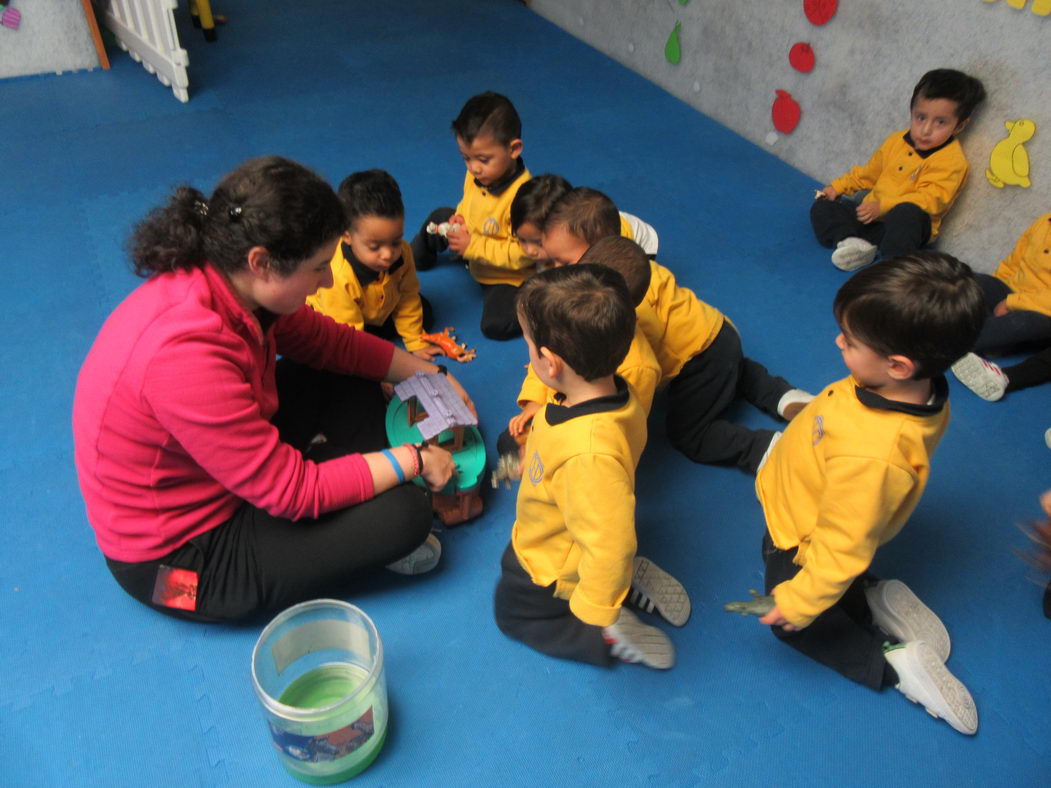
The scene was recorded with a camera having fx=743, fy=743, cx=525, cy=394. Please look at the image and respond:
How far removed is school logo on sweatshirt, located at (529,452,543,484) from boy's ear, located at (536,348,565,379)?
17 cm

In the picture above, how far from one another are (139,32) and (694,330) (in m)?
3.73

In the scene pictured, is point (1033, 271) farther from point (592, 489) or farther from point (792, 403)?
point (592, 489)

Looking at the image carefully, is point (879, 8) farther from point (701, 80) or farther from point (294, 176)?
point (294, 176)

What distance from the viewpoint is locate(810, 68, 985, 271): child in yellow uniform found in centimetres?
283

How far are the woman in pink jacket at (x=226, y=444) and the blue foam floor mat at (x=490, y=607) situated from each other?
197mm

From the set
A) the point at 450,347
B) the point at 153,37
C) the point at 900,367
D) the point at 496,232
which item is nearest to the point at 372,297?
the point at 450,347

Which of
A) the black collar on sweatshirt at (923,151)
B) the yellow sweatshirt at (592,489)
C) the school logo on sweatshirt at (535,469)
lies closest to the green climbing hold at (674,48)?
the black collar on sweatshirt at (923,151)

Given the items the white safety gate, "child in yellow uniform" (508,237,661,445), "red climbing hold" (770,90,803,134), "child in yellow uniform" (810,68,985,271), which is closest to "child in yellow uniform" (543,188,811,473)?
"child in yellow uniform" (508,237,661,445)

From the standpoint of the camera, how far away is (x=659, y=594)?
182 cm

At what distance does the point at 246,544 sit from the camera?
1.64 metres

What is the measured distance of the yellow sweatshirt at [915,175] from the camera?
2.91 meters

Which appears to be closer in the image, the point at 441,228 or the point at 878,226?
the point at 441,228

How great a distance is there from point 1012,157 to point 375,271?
240 centimetres

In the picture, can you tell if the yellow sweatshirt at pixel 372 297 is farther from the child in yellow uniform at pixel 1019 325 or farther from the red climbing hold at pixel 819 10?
the red climbing hold at pixel 819 10
